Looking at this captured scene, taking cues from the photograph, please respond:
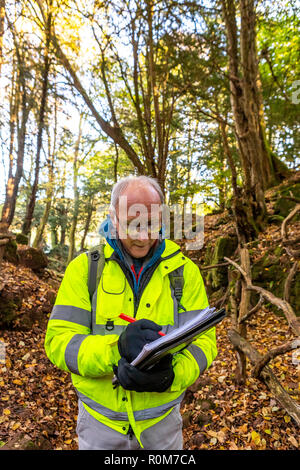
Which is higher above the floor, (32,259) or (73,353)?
(32,259)

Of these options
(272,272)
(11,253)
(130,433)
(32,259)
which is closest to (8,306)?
(11,253)

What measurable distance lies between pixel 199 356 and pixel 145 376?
571 millimetres

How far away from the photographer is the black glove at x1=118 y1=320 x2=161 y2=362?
4.43 ft

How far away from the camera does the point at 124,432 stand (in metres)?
1.68

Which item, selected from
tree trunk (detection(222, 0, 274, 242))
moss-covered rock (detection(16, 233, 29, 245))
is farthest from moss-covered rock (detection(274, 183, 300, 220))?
moss-covered rock (detection(16, 233, 29, 245))

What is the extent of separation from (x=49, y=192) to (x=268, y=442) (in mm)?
15602

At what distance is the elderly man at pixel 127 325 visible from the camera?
1.59 metres

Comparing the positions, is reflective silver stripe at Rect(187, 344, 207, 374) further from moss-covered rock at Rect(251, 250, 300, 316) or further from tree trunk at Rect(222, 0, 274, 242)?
tree trunk at Rect(222, 0, 274, 242)

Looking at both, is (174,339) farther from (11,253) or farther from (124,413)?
(11,253)

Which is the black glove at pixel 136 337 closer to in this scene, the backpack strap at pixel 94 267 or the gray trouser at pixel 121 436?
the backpack strap at pixel 94 267

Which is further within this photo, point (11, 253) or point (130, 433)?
point (11, 253)

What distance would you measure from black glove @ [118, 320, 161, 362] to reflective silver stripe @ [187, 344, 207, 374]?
0.53 metres

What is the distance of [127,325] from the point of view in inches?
61.2
